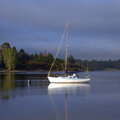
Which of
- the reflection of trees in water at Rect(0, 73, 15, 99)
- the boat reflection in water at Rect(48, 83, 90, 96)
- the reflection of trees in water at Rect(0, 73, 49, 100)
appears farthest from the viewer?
the boat reflection in water at Rect(48, 83, 90, 96)

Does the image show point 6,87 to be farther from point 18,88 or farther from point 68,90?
point 68,90

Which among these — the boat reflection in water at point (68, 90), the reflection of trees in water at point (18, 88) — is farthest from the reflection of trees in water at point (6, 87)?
the boat reflection in water at point (68, 90)

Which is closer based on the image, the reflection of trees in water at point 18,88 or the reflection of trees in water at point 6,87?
the reflection of trees in water at point 6,87

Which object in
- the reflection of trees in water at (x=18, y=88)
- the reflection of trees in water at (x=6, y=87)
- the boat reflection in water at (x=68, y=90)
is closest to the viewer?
the reflection of trees in water at (x=6, y=87)

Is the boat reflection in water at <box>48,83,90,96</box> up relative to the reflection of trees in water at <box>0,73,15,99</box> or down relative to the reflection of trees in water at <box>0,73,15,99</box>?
down

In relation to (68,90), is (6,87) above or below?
above

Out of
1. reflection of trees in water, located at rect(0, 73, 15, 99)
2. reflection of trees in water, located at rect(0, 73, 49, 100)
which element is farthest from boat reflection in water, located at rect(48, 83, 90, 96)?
reflection of trees in water, located at rect(0, 73, 15, 99)

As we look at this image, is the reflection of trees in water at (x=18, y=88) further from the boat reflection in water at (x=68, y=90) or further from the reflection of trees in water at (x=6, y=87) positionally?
the boat reflection in water at (x=68, y=90)

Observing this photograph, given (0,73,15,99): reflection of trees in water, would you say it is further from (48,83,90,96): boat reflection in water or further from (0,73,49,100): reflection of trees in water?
(48,83,90,96): boat reflection in water

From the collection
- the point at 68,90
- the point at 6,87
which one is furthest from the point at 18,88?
the point at 68,90

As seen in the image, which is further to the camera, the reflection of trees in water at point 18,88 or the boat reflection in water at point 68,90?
the boat reflection in water at point 68,90

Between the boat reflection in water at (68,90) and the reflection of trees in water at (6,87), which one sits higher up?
the reflection of trees in water at (6,87)

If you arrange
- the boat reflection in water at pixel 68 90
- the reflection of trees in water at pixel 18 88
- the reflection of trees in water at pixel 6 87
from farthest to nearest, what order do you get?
the boat reflection in water at pixel 68 90 < the reflection of trees in water at pixel 18 88 < the reflection of trees in water at pixel 6 87

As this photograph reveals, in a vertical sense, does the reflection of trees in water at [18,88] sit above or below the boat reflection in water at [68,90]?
above
